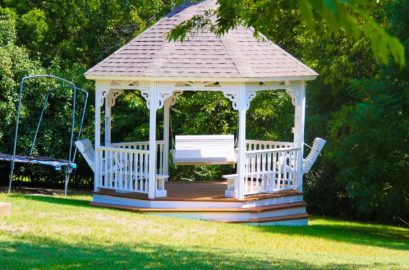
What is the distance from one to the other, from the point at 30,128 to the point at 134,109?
277 centimetres

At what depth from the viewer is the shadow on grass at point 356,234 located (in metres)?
14.2

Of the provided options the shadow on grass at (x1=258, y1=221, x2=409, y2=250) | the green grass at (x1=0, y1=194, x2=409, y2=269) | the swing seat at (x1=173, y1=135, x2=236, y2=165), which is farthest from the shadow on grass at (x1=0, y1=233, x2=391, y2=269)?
the swing seat at (x1=173, y1=135, x2=236, y2=165)

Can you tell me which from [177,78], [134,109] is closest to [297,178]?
[177,78]

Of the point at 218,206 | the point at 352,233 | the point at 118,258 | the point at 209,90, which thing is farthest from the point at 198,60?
the point at 118,258

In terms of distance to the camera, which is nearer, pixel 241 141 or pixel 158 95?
pixel 158 95

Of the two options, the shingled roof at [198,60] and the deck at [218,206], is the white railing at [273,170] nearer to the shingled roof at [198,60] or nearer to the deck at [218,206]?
the deck at [218,206]

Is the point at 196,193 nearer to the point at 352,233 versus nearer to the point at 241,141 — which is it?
the point at 241,141

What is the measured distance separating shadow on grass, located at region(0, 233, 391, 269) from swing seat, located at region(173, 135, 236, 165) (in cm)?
559

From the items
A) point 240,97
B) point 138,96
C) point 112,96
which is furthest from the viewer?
point 138,96

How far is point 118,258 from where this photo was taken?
30.7 feet

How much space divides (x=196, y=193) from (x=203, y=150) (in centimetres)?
107

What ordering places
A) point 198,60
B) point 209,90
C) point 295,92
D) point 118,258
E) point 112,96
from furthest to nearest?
point 112,96, point 295,92, point 209,90, point 198,60, point 118,258

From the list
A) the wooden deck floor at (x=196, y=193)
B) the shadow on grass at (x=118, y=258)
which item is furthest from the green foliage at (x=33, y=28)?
the shadow on grass at (x=118, y=258)

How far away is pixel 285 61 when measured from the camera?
54.7 ft
